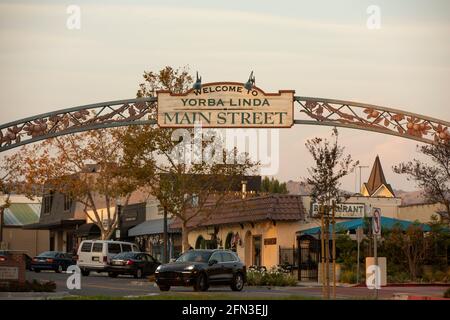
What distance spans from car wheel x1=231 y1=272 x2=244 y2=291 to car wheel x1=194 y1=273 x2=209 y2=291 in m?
1.86

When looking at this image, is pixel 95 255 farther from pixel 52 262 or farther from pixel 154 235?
pixel 154 235

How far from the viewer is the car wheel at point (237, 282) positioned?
123ft

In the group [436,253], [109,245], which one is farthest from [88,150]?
[436,253]

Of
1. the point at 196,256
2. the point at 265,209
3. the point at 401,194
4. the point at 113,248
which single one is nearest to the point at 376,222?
the point at 196,256

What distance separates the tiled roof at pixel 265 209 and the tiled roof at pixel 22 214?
46906 mm

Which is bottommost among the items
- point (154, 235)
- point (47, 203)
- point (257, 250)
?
point (257, 250)

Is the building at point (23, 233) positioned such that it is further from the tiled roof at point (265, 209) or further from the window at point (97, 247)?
the window at point (97, 247)

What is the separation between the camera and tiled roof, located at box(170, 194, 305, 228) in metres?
55.2

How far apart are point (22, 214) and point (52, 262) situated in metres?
47.6

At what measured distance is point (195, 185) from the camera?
171 ft

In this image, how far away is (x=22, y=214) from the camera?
347 ft

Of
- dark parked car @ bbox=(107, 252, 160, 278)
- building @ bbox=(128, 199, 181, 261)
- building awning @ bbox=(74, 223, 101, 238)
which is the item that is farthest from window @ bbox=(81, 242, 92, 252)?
building awning @ bbox=(74, 223, 101, 238)
